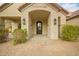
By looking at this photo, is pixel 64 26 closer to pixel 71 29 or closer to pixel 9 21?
pixel 71 29

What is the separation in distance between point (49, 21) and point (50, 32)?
0.55ft

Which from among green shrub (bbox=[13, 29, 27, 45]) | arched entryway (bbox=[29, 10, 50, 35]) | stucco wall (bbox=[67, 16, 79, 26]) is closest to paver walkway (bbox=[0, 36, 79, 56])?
green shrub (bbox=[13, 29, 27, 45])

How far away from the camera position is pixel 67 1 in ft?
6.97

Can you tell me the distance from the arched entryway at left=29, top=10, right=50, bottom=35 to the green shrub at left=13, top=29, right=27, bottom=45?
0.12 metres

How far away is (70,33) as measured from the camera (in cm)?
210

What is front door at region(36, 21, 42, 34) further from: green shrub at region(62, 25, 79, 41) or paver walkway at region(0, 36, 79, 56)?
green shrub at region(62, 25, 79, 41)

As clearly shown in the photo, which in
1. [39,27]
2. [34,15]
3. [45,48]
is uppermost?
[34,15]

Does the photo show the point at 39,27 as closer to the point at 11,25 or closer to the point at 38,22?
the point at 38,22

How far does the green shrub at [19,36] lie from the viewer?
209 centimetres

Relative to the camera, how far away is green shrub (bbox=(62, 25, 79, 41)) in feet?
6.83

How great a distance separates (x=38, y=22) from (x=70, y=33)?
0.48 meters

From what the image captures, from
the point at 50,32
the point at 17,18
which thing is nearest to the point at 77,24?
the point at 50,32

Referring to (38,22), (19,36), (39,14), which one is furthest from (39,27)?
(19,36)

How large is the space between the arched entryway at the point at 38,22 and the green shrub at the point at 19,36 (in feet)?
0.40
